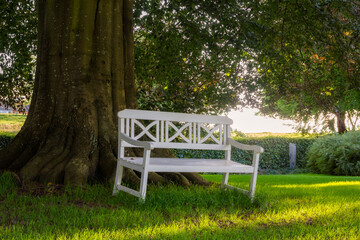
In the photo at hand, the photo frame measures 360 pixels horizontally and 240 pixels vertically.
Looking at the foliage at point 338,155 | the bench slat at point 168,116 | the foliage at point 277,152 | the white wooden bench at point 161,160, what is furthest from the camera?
the foliage at point 277,152

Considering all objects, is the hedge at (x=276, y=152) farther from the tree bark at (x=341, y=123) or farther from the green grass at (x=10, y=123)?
the green grass at (x=10, y=123)

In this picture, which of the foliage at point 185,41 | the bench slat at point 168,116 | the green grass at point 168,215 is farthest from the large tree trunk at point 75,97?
the foliage at point 185,41

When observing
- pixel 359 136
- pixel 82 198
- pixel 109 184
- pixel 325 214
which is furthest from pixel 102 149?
pixel 359 136

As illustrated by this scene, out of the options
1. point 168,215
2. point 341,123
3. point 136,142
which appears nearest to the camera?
point 168,215

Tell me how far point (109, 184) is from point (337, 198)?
10.6ft

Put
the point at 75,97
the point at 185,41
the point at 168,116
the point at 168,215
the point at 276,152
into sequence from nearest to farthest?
the point at 168,215
the point at 168,116
the point at 75,97
the point at 185,41
the point at 276,152

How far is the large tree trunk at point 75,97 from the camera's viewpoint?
5457 mm

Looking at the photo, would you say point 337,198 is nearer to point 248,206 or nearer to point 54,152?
point 248,206

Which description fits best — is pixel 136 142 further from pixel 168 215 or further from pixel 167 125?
pixel 167 125

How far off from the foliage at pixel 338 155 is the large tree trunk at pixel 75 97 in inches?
464

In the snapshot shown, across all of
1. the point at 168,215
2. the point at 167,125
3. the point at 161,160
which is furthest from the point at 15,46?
the point at 168,215

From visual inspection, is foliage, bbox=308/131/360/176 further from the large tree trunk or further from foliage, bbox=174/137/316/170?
the large tree trunk

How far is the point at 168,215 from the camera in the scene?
4078 millimetres

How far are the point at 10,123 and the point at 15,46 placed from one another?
6183mm
